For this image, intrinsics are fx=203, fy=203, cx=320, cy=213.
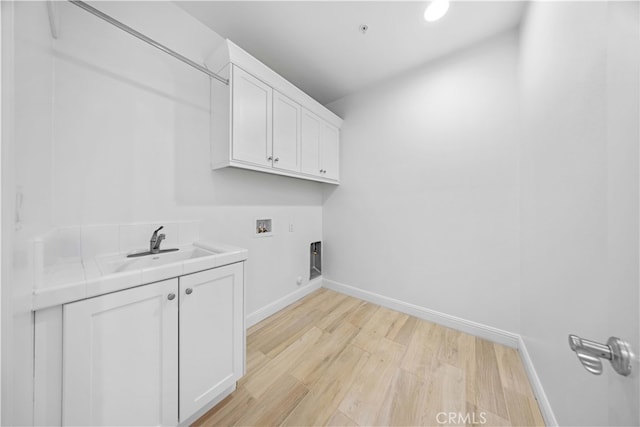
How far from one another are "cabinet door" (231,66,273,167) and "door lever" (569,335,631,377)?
1.74m

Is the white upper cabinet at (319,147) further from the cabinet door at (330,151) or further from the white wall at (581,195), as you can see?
the white wall at (581,195)

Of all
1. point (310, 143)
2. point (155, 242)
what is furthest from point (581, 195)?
point (155, 242)

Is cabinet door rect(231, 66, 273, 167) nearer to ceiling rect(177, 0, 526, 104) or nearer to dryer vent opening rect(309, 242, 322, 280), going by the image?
ceiling rect(177, 0, 526, 104)

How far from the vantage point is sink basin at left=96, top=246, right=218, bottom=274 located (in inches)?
43.5

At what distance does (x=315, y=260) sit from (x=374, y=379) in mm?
1562

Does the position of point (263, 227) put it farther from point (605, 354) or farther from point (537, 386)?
point (537, 386)

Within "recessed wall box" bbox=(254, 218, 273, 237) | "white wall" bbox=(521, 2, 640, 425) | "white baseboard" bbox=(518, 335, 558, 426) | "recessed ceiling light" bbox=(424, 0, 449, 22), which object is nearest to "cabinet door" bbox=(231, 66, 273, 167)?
"recessed wall box" bbox=(254, 218, 273, 237)

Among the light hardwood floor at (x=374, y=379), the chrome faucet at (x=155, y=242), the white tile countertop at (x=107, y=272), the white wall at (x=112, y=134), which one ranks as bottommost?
the light hardwood floor at (x=374, y=379)

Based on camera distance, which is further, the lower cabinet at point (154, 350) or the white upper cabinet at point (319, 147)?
the white upper cabinet at point (319, 147)

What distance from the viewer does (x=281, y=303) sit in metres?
2.19

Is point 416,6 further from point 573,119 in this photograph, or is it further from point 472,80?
point 573,119

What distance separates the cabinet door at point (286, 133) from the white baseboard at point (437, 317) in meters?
1.62

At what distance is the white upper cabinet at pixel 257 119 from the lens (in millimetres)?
1469

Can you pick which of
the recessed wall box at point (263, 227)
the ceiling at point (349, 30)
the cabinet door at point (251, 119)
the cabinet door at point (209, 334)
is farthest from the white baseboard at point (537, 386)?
the ceiling at point (349, 30)
